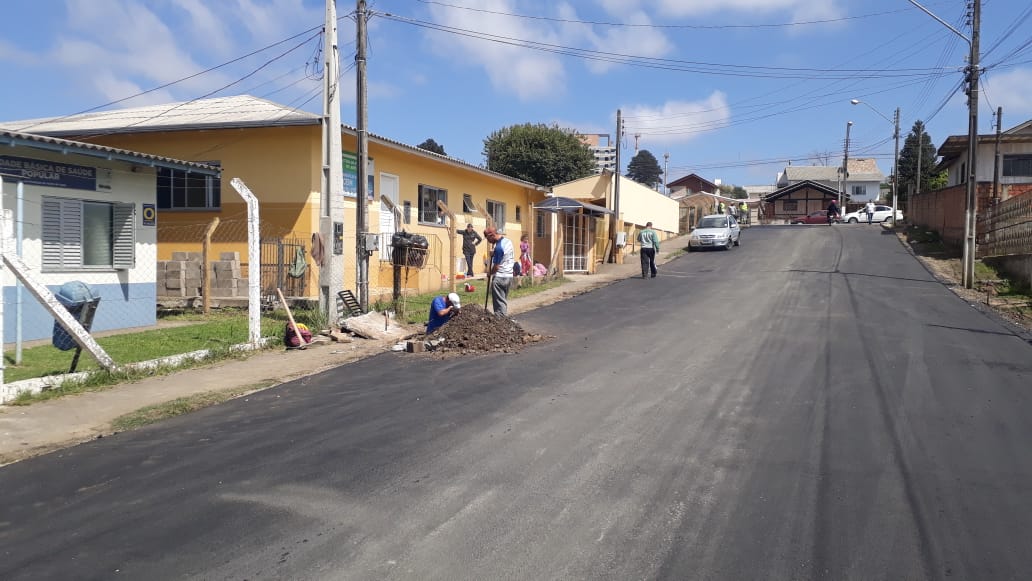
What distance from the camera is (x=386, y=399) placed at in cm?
765

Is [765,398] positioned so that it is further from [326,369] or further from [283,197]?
[283,197]

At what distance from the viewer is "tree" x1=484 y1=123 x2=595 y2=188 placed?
50.4 meters

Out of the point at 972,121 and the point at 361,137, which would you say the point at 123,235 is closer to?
the point at 361,137

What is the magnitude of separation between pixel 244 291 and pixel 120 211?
3.47 metres

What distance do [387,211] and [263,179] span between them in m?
3.42

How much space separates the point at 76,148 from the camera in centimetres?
1124

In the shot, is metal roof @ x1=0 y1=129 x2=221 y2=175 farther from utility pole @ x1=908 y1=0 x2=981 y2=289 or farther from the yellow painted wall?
utility pole @ x1=908 y1=0 x2=981 y2=289

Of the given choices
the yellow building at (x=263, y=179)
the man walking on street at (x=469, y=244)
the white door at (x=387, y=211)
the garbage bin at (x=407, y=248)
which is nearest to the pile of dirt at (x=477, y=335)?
the garbage bin at (x=407, y=248)

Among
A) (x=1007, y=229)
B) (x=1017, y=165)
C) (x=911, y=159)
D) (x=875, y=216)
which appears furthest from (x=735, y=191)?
(x=1007, y=229)

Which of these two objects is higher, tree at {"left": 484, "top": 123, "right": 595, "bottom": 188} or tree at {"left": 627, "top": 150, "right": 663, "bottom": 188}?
tree at {"left": 627, "top": 150, "right": 663, "bottom": 188}

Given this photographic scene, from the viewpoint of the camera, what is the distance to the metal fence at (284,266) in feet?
53.0

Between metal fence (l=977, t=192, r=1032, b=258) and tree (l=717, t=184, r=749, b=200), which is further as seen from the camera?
tree (l=717, t=184, r=749, b=200)

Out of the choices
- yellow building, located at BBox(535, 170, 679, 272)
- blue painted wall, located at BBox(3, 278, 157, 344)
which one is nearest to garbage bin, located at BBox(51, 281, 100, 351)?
blue painted wall, located at BBox(3, 278, 157, 344)

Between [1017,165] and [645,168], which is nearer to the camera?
[1017,165]
